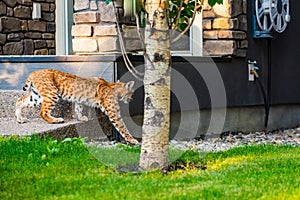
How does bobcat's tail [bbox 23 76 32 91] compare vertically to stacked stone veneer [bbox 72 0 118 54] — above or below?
below

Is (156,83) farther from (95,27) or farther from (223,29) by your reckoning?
(223,29)

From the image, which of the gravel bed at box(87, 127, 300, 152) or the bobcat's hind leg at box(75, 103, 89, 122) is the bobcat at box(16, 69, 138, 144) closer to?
the bobcat's hind leg at box(75, 103, 89, 122)

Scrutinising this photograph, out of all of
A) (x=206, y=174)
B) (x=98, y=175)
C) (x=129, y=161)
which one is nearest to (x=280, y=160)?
(x=206, y=174)

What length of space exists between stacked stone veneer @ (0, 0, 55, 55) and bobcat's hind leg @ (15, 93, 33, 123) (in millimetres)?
1617

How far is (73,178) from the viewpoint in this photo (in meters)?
3.80

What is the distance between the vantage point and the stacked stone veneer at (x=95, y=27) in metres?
6.54

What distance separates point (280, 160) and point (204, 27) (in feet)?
11.8

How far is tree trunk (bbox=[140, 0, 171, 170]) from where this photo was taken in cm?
407

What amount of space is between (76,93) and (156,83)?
6.77 feet

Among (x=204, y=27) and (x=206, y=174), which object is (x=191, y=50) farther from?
(x=206, y=174)

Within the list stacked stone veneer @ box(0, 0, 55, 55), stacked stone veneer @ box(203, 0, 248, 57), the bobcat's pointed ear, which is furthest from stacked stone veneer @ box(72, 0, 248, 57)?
stacked stone veneer @ box(0, 0, 55, 55)

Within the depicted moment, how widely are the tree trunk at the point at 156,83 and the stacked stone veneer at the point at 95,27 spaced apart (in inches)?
97.1

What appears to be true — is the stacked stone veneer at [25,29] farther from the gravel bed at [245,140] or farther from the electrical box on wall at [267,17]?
the electrical box on wall at [267,17]

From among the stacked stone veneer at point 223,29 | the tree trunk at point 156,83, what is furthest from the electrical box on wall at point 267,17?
the tree trunk at point 156,83
